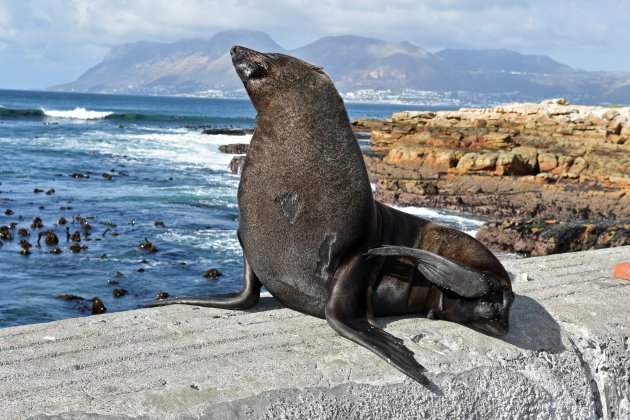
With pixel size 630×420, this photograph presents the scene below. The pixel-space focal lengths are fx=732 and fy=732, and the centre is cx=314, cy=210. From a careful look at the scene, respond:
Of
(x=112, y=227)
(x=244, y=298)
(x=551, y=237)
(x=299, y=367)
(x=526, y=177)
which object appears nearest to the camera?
(x=299, y=367)

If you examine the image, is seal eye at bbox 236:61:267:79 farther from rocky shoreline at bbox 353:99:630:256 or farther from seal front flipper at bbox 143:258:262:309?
rocky shoreline at bbox 353:99:630:256

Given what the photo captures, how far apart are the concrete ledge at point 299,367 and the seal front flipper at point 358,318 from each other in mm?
55

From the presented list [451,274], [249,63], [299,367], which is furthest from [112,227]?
[299,367]

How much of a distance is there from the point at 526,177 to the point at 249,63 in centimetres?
1848

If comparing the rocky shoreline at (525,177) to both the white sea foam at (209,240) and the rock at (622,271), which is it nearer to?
the white sea foam at (209,240)

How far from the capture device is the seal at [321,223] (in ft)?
12.4

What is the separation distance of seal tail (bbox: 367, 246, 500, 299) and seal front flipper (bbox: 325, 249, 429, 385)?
0.13 meters

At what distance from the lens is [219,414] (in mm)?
2766

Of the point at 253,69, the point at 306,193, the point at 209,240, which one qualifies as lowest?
the point at 209,240

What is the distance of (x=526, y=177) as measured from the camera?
21156 mm

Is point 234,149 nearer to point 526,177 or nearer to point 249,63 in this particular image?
point 526,177

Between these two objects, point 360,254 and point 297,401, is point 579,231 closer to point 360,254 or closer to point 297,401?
point 360,254

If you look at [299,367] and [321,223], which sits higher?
[321,223]

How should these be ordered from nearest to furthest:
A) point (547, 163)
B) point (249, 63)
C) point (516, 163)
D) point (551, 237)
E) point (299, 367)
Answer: point (299, 367), point (249, 63), point (551, 237), point (516, 163), point (547, 163)
